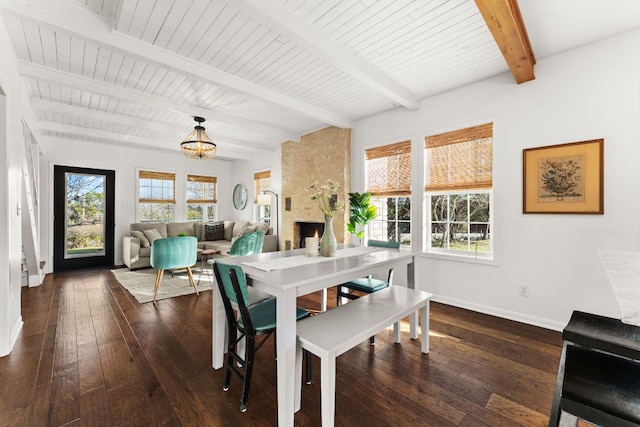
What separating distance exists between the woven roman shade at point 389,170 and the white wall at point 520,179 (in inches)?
19.3

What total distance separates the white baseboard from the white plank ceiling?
255cm

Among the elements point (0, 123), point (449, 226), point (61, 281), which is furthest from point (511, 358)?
point (61, 281)

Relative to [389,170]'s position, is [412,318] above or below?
below

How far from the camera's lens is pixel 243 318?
65.1 inches

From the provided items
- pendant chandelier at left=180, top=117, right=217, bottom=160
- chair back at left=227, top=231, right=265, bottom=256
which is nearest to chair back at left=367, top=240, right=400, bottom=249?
chair back at left=227, top=231, right=265, bottom=256

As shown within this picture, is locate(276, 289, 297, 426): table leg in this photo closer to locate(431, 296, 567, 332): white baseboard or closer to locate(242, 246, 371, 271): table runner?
locate(242, 246, 371, 271): table runner

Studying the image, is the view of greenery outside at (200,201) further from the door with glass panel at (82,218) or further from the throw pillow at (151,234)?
the door with glass panel at (82,218)

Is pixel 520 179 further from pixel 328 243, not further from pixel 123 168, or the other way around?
pixel 123 168

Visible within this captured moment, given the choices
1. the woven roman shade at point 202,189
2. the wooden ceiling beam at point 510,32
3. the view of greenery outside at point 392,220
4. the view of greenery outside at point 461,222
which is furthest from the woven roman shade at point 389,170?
the woven roman shade at point 202,189

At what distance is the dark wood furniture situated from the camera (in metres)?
0.80

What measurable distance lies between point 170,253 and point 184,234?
3.27 feet

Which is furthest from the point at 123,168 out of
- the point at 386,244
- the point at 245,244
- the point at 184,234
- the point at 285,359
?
the point at 285,359

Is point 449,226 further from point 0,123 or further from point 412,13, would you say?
point 0,123

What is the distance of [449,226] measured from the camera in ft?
11.8
